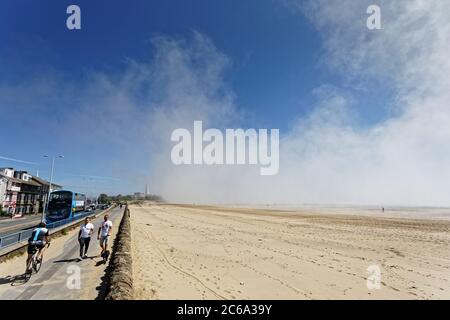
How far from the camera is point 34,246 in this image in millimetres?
9688

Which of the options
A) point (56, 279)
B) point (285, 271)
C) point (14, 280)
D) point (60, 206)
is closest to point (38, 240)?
point (14, 280)

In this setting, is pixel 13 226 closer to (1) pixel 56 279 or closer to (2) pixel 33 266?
(2) pixel 33 266

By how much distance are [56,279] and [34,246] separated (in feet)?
5.43

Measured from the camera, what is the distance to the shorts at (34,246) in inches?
376

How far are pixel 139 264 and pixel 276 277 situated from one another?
653cm

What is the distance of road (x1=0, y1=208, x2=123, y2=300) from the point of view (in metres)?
7.83

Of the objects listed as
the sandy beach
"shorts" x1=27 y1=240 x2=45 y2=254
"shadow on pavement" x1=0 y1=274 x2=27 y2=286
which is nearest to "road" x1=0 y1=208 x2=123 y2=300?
"shadow on pavement" x1=0 y1=274 x2=27 y2=286

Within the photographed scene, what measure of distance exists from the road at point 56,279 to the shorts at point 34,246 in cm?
101

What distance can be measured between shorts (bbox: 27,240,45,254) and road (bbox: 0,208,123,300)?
1010mm

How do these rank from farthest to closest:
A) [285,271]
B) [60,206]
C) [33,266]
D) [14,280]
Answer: [60,206] < [285,271] < [33,266] < [14,280]
